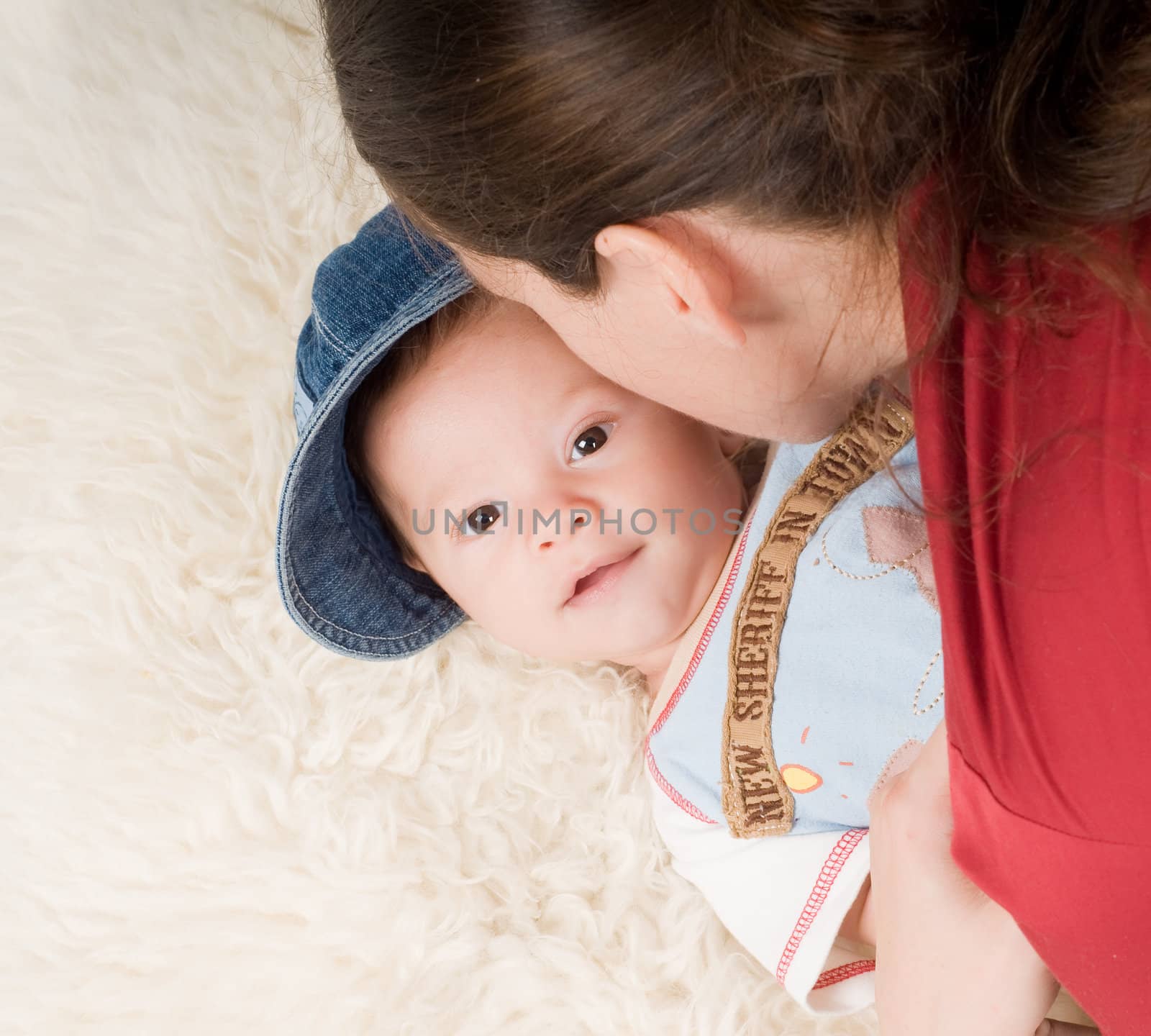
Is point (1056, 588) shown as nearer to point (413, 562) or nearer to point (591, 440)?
point (591, 440)

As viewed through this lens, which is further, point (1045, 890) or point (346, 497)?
point (346, 497)

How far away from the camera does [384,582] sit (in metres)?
1.18

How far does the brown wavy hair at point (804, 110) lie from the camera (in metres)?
0.54

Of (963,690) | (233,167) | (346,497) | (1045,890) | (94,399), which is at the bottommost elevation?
(1045,890)

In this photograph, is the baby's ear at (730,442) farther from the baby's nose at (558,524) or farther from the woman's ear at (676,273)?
the woman's ear at (676,273)

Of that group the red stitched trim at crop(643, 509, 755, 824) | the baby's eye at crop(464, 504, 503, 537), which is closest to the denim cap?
the baby's eye at crop(464, 504, 503, 537)

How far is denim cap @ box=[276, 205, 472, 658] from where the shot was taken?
998mm

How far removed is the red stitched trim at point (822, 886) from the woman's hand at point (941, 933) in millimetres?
164

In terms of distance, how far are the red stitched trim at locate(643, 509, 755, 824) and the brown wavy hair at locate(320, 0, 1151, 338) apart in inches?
20.2

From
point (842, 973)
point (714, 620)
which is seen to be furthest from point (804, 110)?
point (842, 973)

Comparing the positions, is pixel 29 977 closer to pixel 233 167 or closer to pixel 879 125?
pixel 233 167

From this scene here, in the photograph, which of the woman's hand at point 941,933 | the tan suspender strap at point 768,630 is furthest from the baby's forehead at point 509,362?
the woman's hand at point 941,933

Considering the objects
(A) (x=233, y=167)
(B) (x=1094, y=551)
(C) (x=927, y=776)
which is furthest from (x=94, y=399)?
(B) (x=1094, y=551)

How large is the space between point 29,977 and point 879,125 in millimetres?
1099
